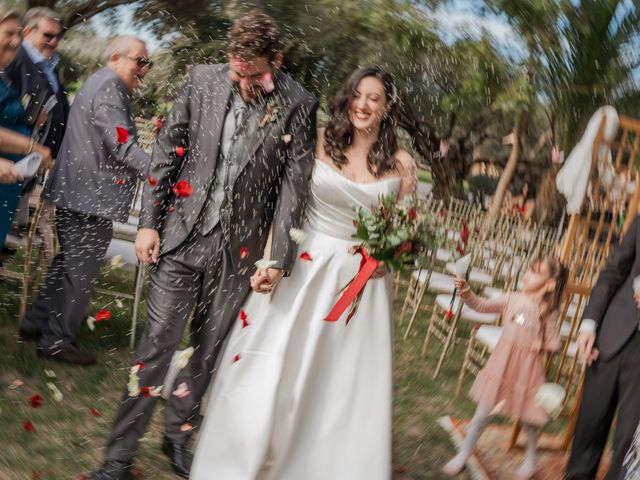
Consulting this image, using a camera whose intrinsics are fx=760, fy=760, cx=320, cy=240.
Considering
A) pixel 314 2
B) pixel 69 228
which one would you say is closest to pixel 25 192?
pixel 69 228

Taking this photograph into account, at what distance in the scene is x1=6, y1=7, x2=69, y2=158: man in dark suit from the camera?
366 centimetres

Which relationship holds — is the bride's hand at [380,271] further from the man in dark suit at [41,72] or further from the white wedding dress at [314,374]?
the man in dark suit at [41,72]

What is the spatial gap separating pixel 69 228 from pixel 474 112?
7.54m

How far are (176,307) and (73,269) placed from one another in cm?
176

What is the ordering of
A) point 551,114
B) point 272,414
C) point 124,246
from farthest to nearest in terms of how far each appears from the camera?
point 551,114 → point 124,246 → point 272,414

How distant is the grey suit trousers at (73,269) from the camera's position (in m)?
4.70

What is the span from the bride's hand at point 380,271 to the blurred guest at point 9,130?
1.56m

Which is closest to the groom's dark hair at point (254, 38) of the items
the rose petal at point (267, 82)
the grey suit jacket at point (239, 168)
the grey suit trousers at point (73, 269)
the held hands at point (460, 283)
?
the rose petal at point (267, 82)

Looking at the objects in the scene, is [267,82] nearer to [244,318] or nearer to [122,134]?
[244,318]

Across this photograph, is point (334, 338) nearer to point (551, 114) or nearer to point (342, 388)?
point (342, 388)

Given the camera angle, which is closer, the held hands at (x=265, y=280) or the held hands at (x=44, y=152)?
the held hands at (x=265, y=280)

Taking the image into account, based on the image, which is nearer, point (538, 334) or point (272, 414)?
point (272, 414)

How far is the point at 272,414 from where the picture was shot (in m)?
3.21

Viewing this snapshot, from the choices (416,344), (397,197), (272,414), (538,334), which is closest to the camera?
(272,414)
